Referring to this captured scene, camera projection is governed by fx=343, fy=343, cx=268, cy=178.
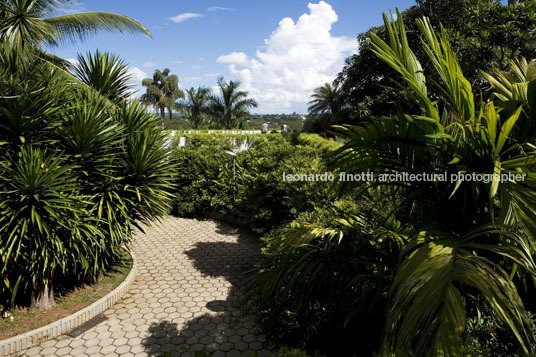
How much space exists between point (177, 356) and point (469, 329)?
3122 millimetres

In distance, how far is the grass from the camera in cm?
442

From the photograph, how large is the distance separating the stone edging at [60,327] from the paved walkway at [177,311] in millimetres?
106

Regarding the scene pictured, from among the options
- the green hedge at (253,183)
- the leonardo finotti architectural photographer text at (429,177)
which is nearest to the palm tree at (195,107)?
the green hedge at (253,183)

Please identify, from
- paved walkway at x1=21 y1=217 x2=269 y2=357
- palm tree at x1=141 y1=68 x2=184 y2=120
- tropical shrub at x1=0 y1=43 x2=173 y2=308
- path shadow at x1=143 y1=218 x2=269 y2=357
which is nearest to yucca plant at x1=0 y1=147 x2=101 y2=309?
tropical shrub at x1=0 y1=43 x2=173 y2=308

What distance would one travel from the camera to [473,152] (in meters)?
1.97

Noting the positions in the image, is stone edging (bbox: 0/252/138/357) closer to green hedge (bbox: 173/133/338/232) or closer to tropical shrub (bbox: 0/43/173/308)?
tropical shrub (bbox: 0/43/173/308)

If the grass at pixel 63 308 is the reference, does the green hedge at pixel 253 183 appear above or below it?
above

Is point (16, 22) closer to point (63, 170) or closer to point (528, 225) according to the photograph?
point (63, 170)

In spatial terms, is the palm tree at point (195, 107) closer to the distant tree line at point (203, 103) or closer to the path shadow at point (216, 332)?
the distant tree line at point (203, 103)

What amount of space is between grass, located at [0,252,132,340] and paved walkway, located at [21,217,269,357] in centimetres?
33

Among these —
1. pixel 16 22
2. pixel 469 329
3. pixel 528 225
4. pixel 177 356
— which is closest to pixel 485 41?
pixel 469 329

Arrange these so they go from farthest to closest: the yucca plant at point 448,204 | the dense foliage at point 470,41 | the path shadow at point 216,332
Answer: the dense foliage at point 470,41, the path shadow at point 216,332, the yucca plant at point 448,204

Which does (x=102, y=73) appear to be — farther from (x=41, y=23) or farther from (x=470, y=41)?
(x=470, y=41)

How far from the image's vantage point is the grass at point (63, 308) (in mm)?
4422
